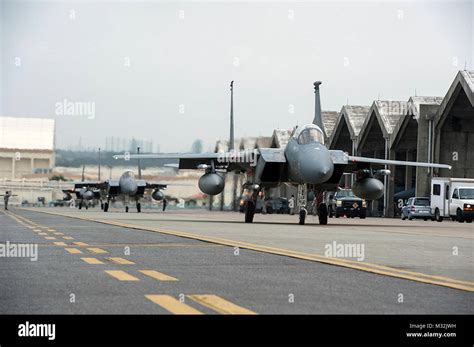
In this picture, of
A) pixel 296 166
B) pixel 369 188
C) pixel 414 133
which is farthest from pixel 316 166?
pixel 414 133

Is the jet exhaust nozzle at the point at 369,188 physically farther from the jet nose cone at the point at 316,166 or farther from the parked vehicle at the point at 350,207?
the parked vehicle at the point at 350,207

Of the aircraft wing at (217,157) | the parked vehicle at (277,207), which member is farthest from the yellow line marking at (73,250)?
the parked vehicle at (277,207)

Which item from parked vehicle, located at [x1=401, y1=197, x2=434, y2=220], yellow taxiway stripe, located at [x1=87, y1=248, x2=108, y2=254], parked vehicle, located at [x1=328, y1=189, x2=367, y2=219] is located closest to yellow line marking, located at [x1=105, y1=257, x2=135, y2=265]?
yellow taxiway stripe, located at [x1=87, y1=248, x2=108, y2=254]

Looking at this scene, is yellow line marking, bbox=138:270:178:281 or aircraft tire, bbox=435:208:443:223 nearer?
yellow line marking, bbox=138:270:178:281

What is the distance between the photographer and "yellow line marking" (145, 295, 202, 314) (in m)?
7.68

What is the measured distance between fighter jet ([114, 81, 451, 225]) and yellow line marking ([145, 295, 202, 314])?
24.0 m

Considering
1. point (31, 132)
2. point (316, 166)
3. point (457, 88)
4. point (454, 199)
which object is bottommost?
point (454, 199)

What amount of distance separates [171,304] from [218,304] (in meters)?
0.43

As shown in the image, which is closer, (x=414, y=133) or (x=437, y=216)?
(x=437, y=216)

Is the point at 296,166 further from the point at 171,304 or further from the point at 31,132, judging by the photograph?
the point at 31,132

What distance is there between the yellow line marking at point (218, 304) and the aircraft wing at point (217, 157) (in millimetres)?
27553

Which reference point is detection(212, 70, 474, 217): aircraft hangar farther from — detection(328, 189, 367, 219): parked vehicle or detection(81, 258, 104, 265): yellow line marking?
detection(81, 258, 104, 265): yellow line marking

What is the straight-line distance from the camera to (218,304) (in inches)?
324

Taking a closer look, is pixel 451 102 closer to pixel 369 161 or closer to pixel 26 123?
pixel 369 161
